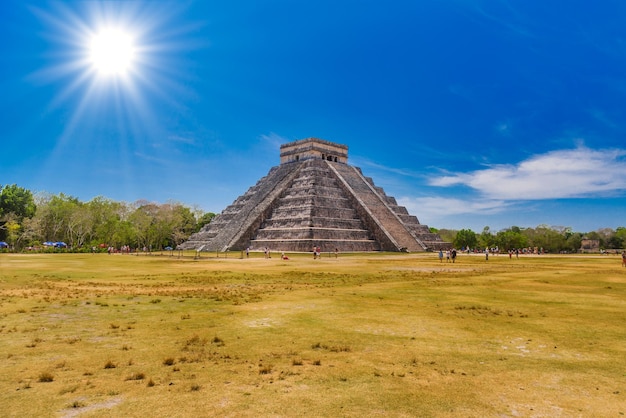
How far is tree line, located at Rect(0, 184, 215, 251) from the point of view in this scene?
75.4 metres

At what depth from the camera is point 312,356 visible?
7.70 metres

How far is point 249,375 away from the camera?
6.66 metres

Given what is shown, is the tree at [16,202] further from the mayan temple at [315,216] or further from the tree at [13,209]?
the mayan temple at [315,216]

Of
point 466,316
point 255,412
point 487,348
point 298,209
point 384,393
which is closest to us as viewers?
point 255,412

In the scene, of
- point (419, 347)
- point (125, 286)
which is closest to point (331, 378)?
point (419, 347)

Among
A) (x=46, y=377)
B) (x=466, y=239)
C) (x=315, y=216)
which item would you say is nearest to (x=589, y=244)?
(x=466, y=239)

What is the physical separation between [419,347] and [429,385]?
2.14 metres

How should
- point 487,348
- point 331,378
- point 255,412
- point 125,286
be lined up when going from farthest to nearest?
point 125,286
point 487,348
point 331,378
point 255,412

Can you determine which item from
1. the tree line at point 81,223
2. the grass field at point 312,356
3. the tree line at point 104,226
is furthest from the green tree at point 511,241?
the grass field at point 312,356

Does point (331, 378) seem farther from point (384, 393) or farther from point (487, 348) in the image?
point (487, 348)

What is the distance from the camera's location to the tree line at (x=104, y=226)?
2997 inches

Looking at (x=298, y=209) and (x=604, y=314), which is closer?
(x=604, y=314)

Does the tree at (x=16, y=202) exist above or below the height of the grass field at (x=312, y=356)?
above

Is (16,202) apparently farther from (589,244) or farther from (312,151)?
(589,244)
